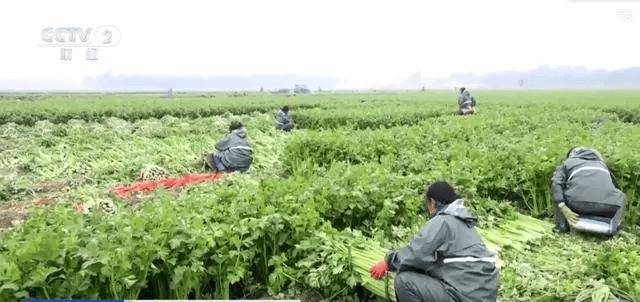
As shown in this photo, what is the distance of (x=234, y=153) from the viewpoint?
11.3m

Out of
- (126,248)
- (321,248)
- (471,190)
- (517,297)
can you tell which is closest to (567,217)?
(471,190)

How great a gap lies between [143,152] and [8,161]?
3.08 m

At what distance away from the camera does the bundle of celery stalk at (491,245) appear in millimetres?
4801

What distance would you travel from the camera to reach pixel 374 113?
2153 cm

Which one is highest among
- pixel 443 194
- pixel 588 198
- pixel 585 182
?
pixel 443 194

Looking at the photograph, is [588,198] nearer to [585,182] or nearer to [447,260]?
[585,182]

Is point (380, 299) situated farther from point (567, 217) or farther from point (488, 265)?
point (567, 217)

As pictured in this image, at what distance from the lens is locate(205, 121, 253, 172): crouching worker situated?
11297 millimetres

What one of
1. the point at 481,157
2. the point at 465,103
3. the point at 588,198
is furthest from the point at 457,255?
the point at 465,103

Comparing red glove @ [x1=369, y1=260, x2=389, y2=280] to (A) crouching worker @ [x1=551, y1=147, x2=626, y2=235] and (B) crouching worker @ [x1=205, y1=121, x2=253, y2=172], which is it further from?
(B) crouching worker @ [x1=205, y1=121, x2=253, y2=172]

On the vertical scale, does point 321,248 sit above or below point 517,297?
above

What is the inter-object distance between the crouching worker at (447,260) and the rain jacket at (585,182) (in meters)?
3.13

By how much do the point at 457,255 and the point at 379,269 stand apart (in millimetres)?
692

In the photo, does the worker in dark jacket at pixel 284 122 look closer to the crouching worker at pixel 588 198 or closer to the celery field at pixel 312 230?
the celery field at pixel 312 230
